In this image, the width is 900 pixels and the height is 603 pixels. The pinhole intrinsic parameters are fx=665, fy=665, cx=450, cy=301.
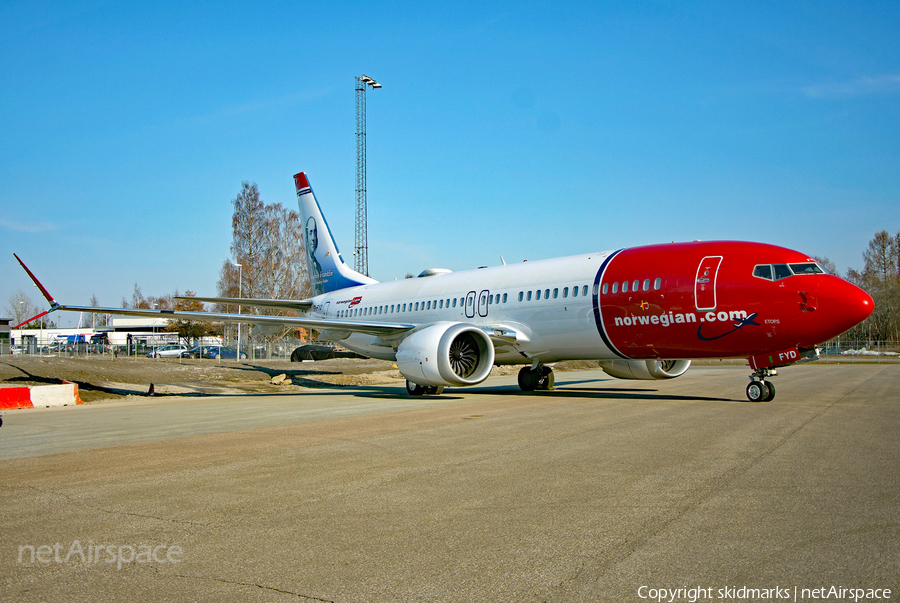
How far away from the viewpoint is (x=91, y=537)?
173 inches

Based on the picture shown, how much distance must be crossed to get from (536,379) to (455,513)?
14.8 meters

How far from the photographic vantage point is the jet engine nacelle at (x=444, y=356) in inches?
655

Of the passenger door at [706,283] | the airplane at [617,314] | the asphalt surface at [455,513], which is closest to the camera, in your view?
the asphalt surface at [455,513]

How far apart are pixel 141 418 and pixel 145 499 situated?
8.34 meters

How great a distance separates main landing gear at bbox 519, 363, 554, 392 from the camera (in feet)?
64.0

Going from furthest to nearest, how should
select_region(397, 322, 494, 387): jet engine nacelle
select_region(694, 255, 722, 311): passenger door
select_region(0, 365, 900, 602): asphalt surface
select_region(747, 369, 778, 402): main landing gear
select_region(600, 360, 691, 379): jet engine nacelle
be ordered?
select_region(600, 360, 691, 379): jet engine nacelle, select_region(397, 322, 494, 387): jet engine nacelle, select_region(694, 255, 722, 311): passenger door, select_region(747, 369, 778, 402): main landing gear, select_region(0, 365, 900, 602): asphalt surface

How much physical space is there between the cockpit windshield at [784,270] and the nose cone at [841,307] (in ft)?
1.81

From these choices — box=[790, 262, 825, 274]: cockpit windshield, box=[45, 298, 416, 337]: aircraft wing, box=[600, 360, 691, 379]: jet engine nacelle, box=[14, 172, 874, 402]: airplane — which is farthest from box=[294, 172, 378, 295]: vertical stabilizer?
box=[790, 262, 825, 274]: cockpit windshield

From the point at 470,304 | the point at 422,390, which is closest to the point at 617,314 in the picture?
the point at 470,304

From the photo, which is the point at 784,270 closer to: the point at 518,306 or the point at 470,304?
the point at 518,306

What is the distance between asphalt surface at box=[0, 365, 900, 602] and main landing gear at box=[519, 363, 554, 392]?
30.2ft

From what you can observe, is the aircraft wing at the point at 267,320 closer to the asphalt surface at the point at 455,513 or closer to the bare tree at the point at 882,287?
the asphalt surface at the point at 455,513

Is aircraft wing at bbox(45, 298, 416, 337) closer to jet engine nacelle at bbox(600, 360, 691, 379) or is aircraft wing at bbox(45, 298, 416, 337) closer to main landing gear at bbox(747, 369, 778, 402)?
jet engine nacelle at bbox(600, 360, 691, 379)

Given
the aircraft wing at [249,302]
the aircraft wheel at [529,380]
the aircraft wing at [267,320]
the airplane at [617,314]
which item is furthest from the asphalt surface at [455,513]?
the aircraft wing at [249,302]
